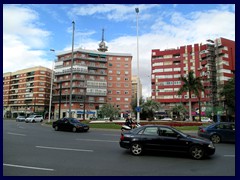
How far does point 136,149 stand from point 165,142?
135 centimetres

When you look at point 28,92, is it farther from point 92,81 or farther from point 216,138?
point 216,138

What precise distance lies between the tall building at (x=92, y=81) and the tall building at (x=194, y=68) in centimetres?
1349

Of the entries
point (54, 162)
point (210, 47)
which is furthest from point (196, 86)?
point (210, 47)

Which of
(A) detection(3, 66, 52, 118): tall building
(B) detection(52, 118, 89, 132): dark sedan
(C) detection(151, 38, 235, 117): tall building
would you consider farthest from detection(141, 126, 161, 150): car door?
(A) detection(3, 66, 52, 118): tall building

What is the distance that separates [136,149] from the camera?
904cm

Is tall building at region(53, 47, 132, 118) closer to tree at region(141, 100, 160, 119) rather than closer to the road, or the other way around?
tree at region(141, 100, 160, 119)

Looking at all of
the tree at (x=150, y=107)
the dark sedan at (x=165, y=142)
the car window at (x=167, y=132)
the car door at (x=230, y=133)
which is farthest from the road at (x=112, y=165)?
the tree at (x=150, y=107)

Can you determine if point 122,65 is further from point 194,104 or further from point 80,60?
point 194,104

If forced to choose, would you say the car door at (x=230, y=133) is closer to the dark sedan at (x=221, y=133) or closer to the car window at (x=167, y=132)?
the dark sedan at (x=221, y=133)

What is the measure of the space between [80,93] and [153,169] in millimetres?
65064

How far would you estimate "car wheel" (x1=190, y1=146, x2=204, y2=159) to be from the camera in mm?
8453

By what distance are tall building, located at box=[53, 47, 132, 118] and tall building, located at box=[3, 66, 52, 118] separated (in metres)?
14.1

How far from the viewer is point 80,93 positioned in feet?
230

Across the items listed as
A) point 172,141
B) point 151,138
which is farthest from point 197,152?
point 151,138
